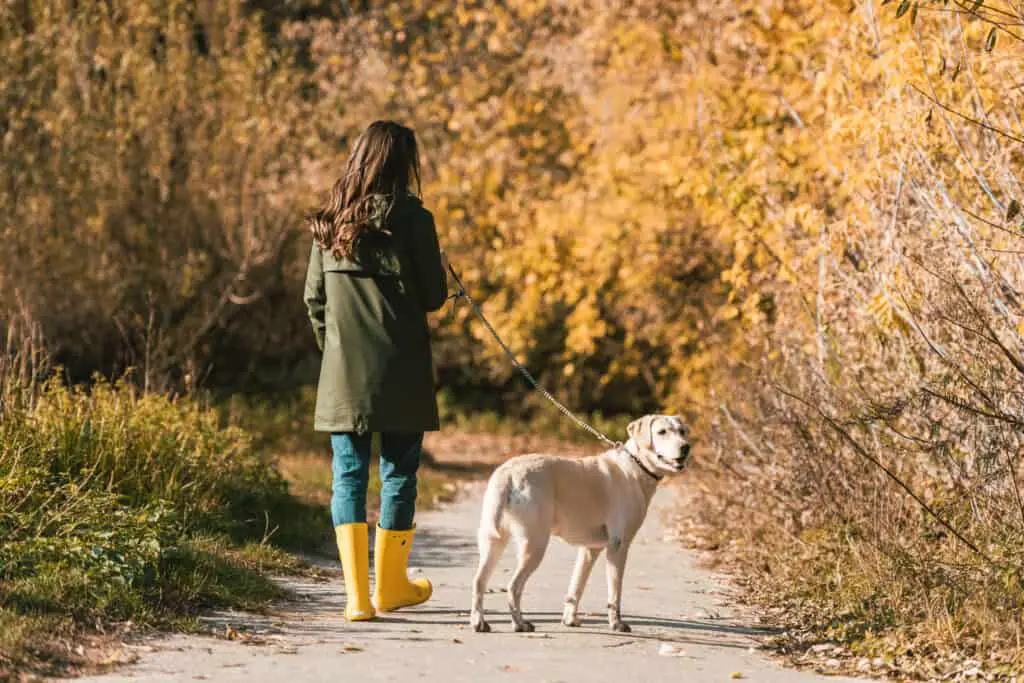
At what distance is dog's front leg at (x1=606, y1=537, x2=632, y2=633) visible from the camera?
6.73 m

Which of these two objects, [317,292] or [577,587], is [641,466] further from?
[317,292]

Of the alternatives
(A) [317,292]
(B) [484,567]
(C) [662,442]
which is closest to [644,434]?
(C) [662,442]

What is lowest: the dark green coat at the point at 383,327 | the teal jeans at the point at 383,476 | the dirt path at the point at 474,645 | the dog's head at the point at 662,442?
the dirt path at the point at 474,645

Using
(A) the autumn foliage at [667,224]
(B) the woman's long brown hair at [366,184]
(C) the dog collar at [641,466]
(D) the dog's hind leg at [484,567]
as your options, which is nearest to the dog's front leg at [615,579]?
(C) the dog collar at [641,466]

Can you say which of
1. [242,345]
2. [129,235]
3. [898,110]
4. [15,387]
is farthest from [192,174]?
[898,110]

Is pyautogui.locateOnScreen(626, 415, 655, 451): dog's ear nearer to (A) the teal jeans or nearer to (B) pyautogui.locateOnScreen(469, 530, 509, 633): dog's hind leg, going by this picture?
(B) pyautogui.locateOnScreen(469, 530, 509, 633): dog's hind leg

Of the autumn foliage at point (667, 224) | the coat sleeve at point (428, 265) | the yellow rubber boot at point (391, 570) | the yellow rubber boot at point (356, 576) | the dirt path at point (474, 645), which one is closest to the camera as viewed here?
the dirt path at point (474, 645)

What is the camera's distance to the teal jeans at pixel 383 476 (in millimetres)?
6867

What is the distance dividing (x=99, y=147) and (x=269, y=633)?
9253mm

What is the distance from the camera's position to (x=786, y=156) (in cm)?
1130

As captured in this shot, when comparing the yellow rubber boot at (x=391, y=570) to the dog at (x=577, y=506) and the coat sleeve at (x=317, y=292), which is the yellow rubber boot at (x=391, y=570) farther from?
the coat sleeve at (x=317, y=292)

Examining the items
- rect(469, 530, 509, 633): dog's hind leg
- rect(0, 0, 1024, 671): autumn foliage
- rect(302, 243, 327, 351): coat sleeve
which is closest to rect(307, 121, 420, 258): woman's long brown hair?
rect(302, 243, 327, 351): coat sleeve

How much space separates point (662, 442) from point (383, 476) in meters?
1.34

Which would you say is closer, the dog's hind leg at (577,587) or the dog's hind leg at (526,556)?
the dog's hind leg at (526,556)
